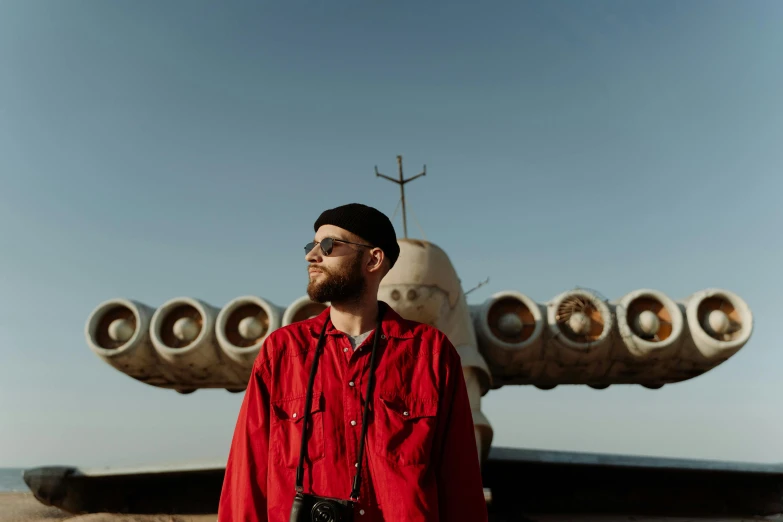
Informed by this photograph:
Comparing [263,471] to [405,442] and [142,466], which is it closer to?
[405,442]

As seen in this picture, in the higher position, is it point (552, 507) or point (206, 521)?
point (206, 521)

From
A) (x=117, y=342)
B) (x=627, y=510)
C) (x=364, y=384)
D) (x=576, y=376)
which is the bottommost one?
(x=627, y=510)

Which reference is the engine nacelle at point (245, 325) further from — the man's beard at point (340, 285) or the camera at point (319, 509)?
the camera at point (319, 509)

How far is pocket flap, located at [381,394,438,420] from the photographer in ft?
6.28

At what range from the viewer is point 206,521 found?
880cm

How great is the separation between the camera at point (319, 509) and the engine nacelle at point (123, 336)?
10.0 metres

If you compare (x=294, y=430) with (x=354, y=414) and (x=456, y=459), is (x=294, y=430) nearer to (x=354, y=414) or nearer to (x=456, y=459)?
(x=354, y=414)

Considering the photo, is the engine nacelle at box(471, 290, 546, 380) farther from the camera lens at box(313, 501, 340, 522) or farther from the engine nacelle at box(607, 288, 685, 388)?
the camera lens at box(313, 501, 340, 522)

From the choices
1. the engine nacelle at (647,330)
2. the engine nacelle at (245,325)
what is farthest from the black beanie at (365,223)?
the engine nacelle at (647,330)

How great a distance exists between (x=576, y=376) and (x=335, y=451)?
32.7ft

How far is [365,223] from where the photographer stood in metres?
2.15

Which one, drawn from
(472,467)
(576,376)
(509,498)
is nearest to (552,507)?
(509,498)

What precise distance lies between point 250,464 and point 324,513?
0.33 metres

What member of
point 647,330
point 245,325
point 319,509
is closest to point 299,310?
point 245,325
